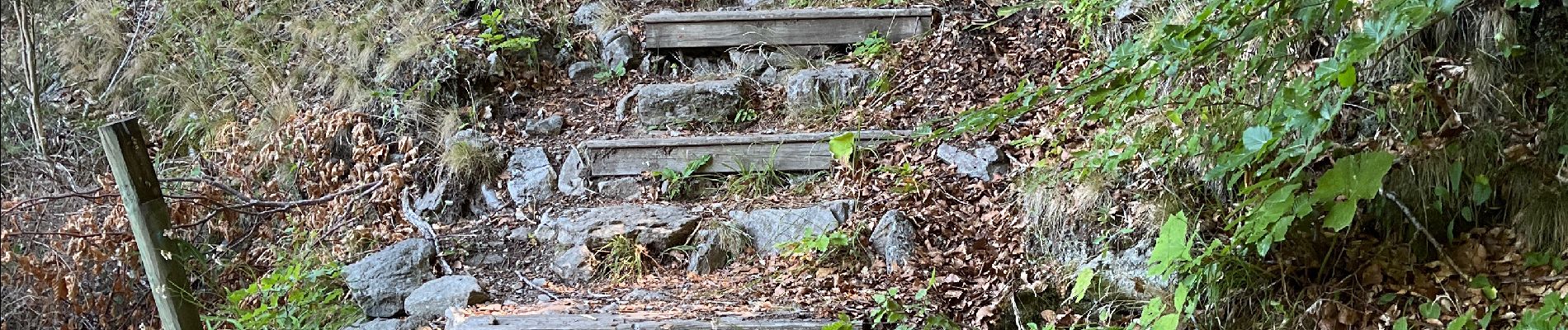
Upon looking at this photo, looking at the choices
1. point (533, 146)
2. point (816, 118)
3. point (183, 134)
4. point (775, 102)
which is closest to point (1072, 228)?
point (816, 118)

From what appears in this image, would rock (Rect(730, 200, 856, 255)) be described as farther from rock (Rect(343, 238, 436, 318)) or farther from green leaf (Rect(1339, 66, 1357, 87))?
green leaf (Rect(1339, 66, 1357, 87))

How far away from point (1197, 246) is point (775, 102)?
6.91 feet

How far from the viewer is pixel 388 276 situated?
3.69 meters

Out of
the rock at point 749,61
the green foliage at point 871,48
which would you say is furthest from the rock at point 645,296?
the green foliage at point 871,48

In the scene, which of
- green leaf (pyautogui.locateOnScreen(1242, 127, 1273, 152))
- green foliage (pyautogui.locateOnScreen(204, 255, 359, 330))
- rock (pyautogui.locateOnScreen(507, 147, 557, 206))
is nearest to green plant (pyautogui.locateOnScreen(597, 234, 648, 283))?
rock (pyautogui.locateOnScreen(507, 147, 557, 206))

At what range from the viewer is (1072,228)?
3033 millimetres

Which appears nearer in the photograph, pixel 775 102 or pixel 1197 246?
pixel 1197 246

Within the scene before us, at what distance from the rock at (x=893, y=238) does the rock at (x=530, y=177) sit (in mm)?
1534

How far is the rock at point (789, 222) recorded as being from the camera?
3.53 metres

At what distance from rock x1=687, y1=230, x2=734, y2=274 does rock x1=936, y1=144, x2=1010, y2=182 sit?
948mm

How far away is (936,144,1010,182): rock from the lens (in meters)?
3.62

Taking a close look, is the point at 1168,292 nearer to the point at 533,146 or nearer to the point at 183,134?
the point at 533,146

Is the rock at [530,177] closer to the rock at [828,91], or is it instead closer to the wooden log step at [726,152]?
the wooden log step at [726,152]

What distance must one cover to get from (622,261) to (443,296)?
65cm
